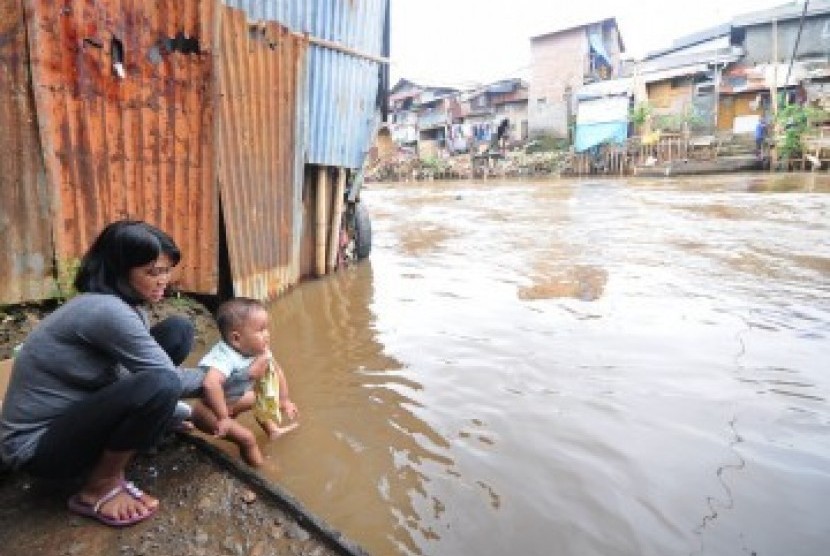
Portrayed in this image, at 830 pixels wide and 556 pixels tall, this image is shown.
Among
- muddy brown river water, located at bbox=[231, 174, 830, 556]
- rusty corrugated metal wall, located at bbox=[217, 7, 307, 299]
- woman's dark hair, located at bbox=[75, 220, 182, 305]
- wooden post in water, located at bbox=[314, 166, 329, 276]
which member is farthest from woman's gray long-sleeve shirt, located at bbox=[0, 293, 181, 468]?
wooden post in water, located at bbox=[314, 166, 329, 276]

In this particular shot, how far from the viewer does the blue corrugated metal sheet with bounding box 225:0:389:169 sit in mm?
5965

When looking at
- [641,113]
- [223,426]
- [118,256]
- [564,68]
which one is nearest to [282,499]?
[223,426]

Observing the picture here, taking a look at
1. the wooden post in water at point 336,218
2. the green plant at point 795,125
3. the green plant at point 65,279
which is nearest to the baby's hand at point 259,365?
the green plant at point 65,279

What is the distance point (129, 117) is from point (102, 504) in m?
2.93

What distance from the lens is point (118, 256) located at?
7.01 feet

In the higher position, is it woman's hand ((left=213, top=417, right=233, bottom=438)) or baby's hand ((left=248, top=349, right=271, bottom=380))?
baby's hand ((left=248, top=349, right=271, bottom=380))

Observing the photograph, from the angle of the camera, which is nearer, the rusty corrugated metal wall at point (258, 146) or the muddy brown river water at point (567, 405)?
the muddy brown river water at point (567, 405)

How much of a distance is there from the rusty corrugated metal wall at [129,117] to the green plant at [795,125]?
25408 mm

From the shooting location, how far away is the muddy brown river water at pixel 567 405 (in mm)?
2508

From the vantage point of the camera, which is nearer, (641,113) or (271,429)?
(271,429)

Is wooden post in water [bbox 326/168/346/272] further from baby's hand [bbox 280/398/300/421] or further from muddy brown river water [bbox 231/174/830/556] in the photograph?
baby's hand [bbox 280/398/300/421]

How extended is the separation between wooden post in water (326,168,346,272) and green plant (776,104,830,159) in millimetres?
23143

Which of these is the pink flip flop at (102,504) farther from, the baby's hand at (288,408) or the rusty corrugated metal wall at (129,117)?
the rusty corrugated metal wall at (129,117)

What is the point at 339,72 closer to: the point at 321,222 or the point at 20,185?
the point at 321,222
